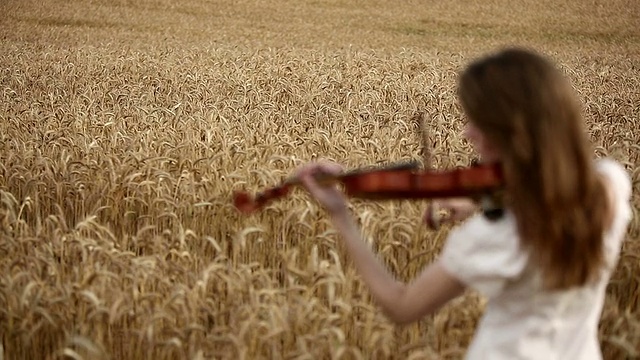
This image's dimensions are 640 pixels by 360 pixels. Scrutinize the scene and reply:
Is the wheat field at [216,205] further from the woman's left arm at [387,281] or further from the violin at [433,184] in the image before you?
the violin at [433,184]

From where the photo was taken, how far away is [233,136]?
6.55m

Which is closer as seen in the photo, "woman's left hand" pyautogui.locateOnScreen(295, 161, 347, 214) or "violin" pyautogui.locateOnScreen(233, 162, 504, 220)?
"violin" pyautogui.locateOnScreen(233, 162, 504, 220)

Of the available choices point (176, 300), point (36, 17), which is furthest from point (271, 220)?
point (36, 17)

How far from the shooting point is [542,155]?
1747mm

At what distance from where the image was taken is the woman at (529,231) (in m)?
1.76

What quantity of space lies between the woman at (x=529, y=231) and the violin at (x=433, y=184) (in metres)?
0.04

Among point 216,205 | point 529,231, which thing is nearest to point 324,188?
point 529,231

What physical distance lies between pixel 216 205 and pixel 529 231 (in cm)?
303

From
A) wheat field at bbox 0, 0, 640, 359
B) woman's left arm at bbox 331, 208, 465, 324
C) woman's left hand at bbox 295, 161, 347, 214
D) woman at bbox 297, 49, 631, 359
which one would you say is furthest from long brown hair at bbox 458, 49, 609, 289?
wheat field at bbox 0, 0, 640, 359

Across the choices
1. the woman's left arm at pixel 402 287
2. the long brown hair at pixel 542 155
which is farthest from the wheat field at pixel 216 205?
the long brown hair at pixel 542 155

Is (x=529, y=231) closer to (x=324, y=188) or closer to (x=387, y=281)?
(x=387, y=281)

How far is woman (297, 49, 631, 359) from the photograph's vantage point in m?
1.76

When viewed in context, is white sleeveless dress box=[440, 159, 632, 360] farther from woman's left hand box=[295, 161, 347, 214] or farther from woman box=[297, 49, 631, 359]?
woman's left hand box=[295, 161, 347, 214]

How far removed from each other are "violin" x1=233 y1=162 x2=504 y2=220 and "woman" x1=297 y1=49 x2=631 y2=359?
4 cm
